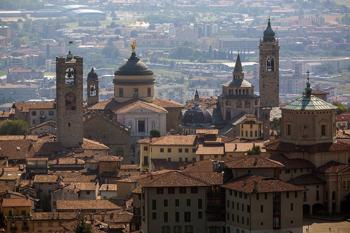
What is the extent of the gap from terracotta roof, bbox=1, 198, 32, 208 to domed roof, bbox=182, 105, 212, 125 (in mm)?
26780

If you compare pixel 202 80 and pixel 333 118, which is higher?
pixel 333 118

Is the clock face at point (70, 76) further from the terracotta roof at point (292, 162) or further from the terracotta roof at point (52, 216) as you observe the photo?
the terracotta roof at point (52, 216)

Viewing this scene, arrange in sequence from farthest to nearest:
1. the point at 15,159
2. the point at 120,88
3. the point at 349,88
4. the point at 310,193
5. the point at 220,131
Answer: the point at 349,88 < the point at 120,88 < the point at 220,131 < the point at 15,159 < the point at 310,193

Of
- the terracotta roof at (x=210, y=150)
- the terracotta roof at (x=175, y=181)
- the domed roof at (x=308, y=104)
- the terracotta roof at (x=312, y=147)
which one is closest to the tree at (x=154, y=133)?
the terracotta roof at (x=210, y=150)

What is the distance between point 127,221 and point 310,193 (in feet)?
21.3

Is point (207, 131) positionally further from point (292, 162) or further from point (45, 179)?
point (292, 162)

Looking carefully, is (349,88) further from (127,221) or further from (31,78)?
(127,221)

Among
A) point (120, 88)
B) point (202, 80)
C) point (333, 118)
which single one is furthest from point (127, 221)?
point (202, 80)

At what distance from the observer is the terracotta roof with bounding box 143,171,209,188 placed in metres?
68.4

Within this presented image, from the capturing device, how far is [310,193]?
73.1 meters

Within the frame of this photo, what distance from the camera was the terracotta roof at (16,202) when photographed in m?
73.6

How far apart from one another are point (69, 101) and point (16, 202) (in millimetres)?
22074

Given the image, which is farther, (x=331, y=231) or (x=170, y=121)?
(x=170, y=121)

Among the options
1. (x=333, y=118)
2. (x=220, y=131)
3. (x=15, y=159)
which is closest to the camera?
(x=333, y=118)
